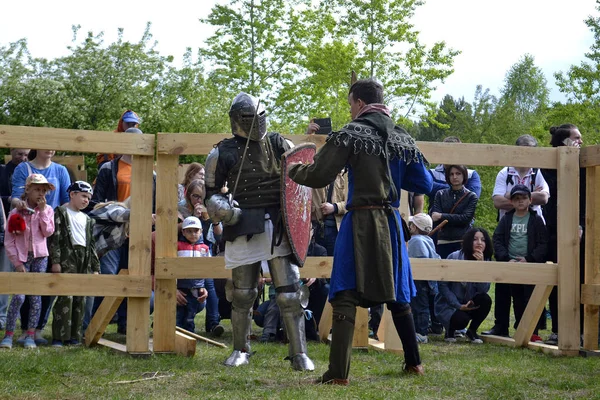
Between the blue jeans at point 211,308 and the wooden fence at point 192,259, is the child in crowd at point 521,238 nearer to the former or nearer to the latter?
the wooden fence at point 192,259

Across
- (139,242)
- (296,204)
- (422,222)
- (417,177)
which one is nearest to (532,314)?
(422,222)

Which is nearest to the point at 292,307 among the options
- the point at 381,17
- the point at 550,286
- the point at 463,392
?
the point at 463,392

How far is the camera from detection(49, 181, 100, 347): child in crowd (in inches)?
289

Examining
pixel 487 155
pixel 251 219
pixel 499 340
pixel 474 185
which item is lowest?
pixel 499 340

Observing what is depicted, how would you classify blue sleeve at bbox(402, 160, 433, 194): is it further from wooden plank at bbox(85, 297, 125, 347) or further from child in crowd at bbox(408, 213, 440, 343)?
wooden plank at bbox(85, 297, 125, 347)

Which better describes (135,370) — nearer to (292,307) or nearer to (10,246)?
(292,307)

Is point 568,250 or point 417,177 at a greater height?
point 417,177

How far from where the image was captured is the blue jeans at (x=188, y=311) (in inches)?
323

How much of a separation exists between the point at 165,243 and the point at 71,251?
1.09m

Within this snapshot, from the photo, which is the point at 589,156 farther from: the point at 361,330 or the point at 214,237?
the point at 214,237

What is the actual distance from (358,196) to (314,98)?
18.7 m

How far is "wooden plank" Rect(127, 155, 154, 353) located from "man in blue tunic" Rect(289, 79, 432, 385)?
4.98 ft

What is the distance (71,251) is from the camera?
7.41 m

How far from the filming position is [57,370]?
570 centimetres
